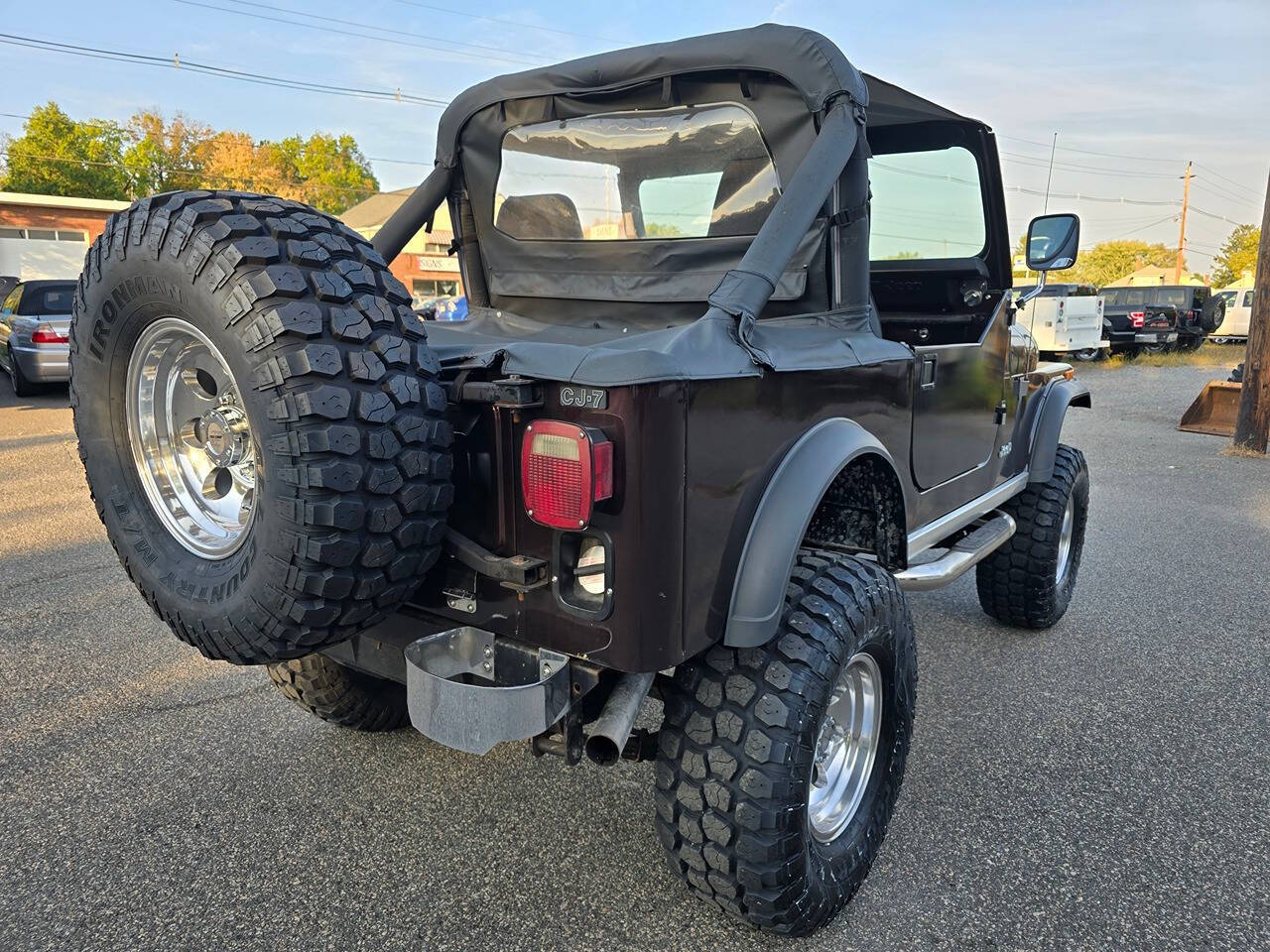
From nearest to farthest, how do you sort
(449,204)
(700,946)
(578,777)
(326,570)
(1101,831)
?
1. (326,570)
2. (700,946)
3. (1101,831)
4. (578,777)
5. (449,204)

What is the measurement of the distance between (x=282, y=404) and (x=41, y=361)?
39.8 ft

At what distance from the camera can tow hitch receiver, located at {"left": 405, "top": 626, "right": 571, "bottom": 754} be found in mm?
1855

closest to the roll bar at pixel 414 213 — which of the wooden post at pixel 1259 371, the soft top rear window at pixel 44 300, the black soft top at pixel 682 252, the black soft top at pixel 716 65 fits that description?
the black soft top at pixel 682 252

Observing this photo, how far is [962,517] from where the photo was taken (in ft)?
11.1

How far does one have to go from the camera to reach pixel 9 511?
625 centimetres

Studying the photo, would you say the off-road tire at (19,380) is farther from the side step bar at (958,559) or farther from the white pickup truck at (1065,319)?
the white pickup truck at (1065,319)

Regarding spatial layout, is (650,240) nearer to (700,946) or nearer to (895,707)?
(895,707)

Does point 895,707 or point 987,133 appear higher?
point 987,133

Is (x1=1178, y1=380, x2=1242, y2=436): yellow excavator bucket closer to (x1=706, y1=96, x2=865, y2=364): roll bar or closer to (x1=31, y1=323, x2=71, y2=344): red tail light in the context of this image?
(x1=706, y1=96, x2=865, y2=364): roll bar

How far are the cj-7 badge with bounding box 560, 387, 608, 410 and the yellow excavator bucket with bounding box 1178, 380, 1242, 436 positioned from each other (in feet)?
38.2

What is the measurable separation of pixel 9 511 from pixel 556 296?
557 centimetres

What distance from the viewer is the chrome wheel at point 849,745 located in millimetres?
2373

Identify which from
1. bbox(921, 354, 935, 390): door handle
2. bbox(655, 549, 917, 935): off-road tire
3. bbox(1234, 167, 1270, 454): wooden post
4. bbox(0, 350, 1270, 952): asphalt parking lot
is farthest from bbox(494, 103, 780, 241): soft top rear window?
bbox(1234, 167, 1270, 454): wooden post

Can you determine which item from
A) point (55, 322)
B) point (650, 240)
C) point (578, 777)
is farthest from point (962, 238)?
point (55, 322)
